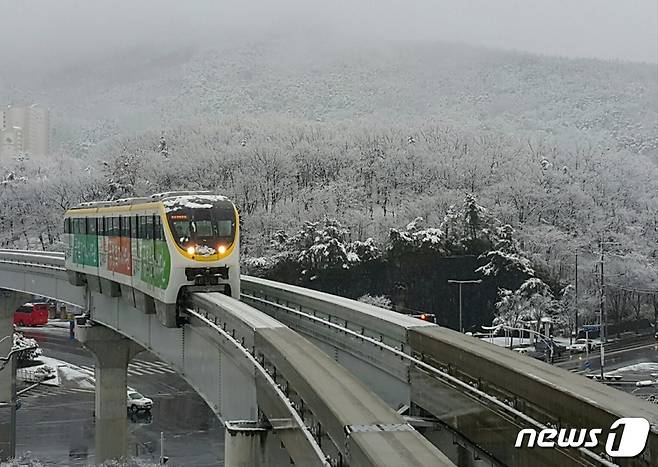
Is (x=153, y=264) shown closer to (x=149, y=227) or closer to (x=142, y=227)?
(x=149, y=227)

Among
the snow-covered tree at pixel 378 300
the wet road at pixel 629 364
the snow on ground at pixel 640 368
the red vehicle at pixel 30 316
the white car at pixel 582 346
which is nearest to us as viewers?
the wet road at pixel 629 364

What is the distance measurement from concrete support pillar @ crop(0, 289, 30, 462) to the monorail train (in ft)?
51.9

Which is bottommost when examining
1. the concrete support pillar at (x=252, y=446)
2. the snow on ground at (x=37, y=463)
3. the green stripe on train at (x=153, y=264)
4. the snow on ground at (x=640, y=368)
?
the snow on ground at (x=640, y=368)

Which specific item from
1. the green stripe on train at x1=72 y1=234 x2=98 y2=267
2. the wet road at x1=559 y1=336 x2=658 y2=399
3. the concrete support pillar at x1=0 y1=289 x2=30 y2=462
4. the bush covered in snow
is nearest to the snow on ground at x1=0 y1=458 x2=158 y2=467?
the concrete support pillar at x1=0 y1=289 x2=30 y2=462

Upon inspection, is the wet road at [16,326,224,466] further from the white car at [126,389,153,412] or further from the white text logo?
the white text logo

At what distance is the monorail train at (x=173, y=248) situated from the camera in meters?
24.0

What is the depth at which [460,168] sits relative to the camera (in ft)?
365

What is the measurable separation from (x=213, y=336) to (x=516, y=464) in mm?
9666

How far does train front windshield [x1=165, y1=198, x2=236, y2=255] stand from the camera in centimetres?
2458

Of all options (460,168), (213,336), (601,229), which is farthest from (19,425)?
(460,168)

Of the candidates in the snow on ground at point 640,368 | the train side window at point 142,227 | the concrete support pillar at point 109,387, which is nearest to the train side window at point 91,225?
Result: the concrete support pillar at point 109,387

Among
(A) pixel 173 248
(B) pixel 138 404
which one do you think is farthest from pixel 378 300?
(A) pixel 173 248

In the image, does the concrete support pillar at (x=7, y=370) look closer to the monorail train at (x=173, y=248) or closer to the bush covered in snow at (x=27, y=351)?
the bush covered in snow at (x=27, y=351)

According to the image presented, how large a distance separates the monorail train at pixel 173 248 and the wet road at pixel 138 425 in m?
11.7
